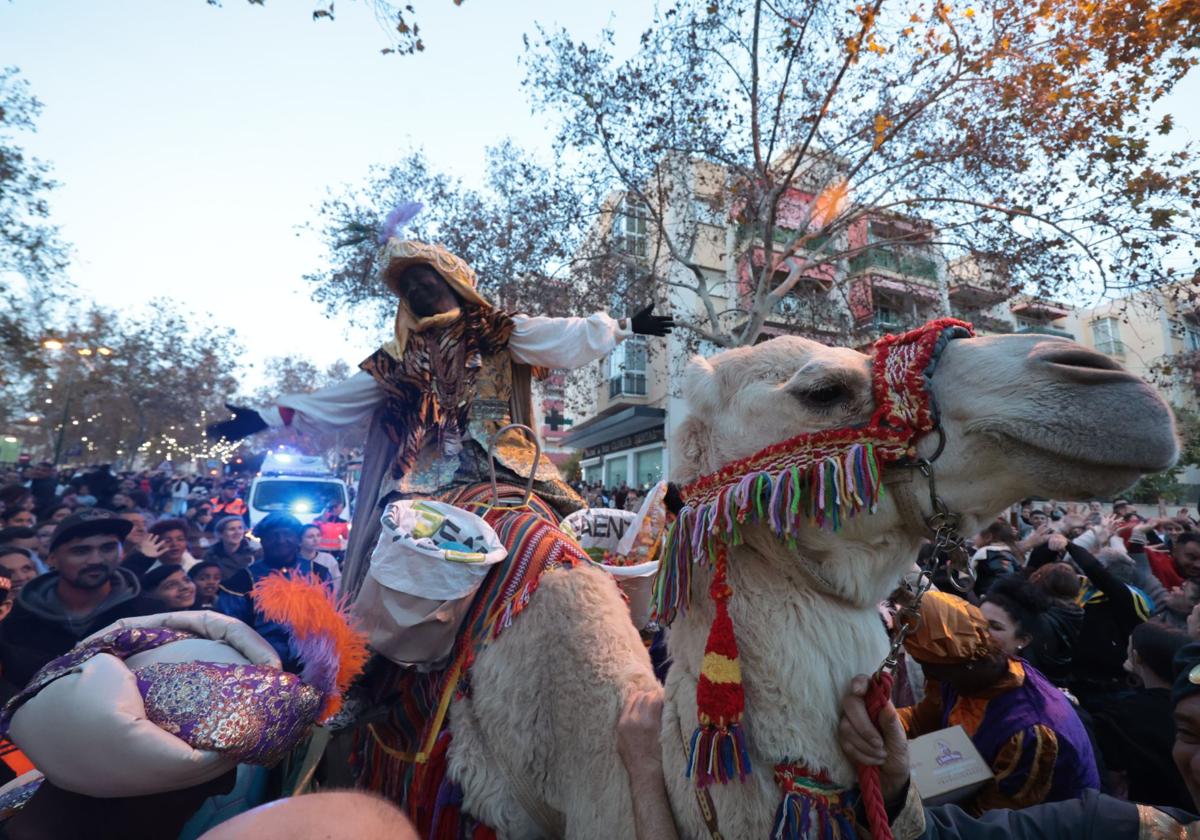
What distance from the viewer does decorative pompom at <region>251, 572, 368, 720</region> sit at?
2186 millimetres

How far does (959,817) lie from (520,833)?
133 cm

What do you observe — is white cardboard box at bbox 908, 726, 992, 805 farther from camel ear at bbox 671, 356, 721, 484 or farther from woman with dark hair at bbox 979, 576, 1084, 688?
camel ear at bbox 671, 356, 721, 484

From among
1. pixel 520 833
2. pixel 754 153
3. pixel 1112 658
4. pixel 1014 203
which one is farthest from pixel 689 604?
pixel 1014 203

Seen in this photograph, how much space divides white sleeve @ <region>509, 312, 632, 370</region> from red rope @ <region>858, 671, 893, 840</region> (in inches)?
92.9

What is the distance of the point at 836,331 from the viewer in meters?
14.2

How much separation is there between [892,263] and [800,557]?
16.7 meters

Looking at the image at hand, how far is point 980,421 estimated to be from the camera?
1.40 metres

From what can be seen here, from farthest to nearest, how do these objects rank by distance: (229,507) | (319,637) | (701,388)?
(229,507) < (319,637) < (701,388)

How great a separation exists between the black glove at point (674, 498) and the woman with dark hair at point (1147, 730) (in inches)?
100

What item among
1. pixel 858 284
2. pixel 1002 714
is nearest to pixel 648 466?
pixel 858 284

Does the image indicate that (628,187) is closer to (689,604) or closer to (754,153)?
(754,153)

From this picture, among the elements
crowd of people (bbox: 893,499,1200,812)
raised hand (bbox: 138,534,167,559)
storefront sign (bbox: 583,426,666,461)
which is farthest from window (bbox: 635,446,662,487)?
crowd of people (bbox: 893,499,1200,812)

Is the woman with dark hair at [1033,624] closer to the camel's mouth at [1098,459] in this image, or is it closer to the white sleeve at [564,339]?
the camel's mouth at [1098,459]

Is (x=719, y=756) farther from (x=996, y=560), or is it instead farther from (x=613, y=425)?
(x=613, y=425)
